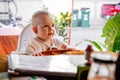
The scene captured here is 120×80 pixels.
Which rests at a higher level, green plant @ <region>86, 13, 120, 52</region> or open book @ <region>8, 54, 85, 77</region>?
green plant @ <region>86, 13, 120, 52</region>

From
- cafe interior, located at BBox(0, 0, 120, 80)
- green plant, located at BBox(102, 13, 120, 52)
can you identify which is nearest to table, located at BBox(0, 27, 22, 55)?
cafe interior, located at BBox(0, 0, 120, 80)

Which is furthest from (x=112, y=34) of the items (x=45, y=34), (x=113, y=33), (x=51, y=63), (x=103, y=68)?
(x=103, y=68)

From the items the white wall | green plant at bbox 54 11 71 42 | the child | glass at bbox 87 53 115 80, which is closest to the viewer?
glass at bbox 87 53 115 80

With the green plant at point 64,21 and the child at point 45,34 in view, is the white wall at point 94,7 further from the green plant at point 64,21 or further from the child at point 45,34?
the child at point 45,34

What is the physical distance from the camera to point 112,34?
1.66m

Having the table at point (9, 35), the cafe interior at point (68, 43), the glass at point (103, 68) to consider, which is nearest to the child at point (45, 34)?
the cafe interior at point (68, 43)

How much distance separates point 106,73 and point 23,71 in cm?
40

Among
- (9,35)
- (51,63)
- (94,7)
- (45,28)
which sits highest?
(94,7)

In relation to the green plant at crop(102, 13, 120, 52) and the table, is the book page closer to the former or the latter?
the green plant at crop(102, 13, 120, 52)

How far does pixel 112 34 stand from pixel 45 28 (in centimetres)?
57

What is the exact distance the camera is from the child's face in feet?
6.27

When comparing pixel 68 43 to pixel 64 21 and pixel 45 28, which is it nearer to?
pixel 64 21

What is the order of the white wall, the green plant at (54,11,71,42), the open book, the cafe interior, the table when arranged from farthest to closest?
the white wall, the table, the green plant at (54,11,71,42), the open book, the cafe interior

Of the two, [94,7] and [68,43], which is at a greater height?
[94,7]
